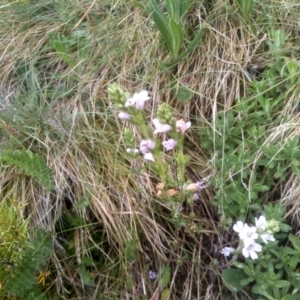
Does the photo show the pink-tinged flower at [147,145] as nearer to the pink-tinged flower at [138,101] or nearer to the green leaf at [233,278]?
the pink-tinged flower at [138,101]

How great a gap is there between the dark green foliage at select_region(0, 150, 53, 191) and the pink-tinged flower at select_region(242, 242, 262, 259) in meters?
0.53

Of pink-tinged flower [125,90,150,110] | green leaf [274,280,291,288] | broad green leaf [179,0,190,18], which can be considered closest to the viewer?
pink-tinged flower [125,90,150,110]

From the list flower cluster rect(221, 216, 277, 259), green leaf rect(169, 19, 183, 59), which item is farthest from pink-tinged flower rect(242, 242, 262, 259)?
green leaf rect(169, 19, 183, 59)

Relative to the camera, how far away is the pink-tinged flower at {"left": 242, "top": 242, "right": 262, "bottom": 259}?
1456 mm

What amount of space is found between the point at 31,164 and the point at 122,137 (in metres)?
0.28

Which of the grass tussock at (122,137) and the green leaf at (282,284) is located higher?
the grass tussock at (122,137)

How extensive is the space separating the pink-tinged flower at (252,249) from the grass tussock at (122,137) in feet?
0.49

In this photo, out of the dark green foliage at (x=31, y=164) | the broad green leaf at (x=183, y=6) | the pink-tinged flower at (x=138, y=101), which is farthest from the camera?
the broad green leaf at (x=183, y=6)

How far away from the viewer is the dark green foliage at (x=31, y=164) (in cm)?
163

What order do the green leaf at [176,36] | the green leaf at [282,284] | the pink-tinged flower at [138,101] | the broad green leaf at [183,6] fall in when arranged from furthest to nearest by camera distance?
the broad green leaf at [183,6] < the green leaf at [176,36] < the green leaf at [282,284] < the pink-tinged flower at [138,101]

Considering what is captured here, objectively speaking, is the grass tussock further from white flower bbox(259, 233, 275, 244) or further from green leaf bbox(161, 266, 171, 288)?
white flower bbox(259, 233, 275, 244)

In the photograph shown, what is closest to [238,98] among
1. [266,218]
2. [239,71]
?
[239,71]

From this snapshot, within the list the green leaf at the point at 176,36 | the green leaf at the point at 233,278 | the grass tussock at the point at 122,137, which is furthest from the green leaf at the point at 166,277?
the green leaf at the point at 176,36

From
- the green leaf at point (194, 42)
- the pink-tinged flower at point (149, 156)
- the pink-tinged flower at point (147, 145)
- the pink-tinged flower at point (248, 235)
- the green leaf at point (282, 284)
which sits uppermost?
the pink-tinged flower at point (147, 145)
